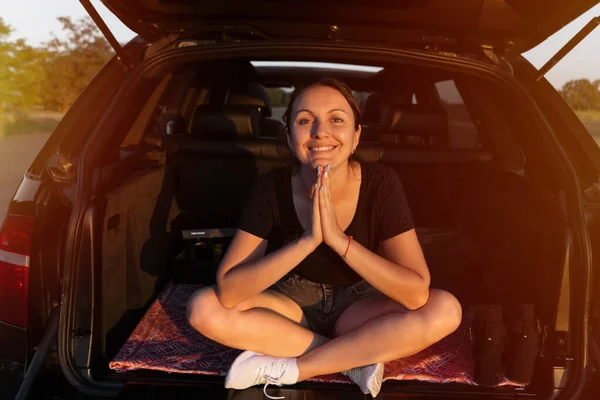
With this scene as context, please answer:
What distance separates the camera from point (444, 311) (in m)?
1.84

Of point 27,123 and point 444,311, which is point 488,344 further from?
point 27,123

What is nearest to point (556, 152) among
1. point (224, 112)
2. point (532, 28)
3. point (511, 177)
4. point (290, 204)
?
point (511, 177)

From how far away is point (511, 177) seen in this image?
2.34 metres

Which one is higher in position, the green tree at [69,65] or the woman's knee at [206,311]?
the green tree at [69,65]

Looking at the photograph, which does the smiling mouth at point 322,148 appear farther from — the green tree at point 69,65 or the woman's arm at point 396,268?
the green tree at point 69,65

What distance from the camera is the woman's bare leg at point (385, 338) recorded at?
184cm

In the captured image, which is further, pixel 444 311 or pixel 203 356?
pixel 203 356

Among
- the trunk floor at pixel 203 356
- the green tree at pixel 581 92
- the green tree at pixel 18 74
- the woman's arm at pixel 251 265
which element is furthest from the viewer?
the green tree at pixel 581 92

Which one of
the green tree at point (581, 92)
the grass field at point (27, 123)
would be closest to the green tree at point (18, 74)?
the grass field at point (27, 123)

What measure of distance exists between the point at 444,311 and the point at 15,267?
157cm

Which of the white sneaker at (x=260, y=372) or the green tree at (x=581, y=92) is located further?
the green tree at (x=581, y=92)

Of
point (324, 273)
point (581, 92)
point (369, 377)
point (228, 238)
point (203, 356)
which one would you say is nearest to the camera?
point (369, 377)

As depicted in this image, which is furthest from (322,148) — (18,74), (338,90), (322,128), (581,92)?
(581,92)

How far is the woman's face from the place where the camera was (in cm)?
177
